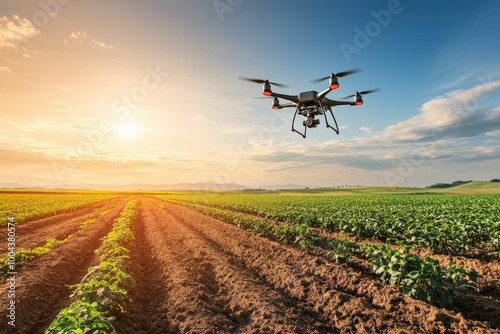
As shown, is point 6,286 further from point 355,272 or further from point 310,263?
point 355,272

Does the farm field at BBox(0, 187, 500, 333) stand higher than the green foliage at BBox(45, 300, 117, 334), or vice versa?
the green foliage at BBox(45, 300, 117, 334)

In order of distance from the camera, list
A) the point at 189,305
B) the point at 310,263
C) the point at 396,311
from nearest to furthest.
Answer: the point at 396,311
the point at 189,305
the point at 310,263

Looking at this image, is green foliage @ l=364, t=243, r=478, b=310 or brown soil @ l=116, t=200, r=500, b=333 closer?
brown soil @ l=116, t=200, r=500, b=333

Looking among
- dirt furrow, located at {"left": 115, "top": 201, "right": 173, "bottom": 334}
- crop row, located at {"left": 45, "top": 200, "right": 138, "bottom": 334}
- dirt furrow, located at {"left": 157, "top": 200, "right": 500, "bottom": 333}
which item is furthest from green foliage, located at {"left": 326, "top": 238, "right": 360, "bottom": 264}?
crop row, located at {"left": 45, "top": 200, "right": 138, "bottom": 334}

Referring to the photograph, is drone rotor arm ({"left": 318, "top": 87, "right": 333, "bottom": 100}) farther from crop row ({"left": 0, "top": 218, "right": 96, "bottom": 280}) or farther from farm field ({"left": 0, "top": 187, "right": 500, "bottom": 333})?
crop row ({"left": 0, "top": 218, "right": 96, "bottom": 280})

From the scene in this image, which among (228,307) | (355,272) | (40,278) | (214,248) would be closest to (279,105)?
(214,248)

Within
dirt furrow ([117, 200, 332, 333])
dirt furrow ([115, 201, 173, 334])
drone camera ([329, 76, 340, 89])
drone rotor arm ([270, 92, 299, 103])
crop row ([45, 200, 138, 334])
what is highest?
drone rotor arm ([270, 92, 299, 103])

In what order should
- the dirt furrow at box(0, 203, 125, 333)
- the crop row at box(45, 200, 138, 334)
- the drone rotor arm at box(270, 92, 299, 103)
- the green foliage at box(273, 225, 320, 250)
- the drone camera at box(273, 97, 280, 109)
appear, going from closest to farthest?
the crop row at box(45, 200, 138, 334)
the dirt furrow at box(0, 203, 125, 333)
the green foliage at box(273, 225, 320, 250)
the drone rotor arm at box(270, 92, 299, 103)
the drone camera at box(273, 97, 280, 109)

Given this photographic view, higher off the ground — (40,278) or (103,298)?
(103,298)
